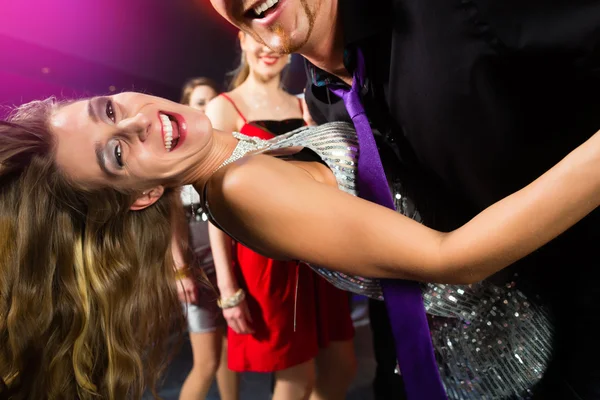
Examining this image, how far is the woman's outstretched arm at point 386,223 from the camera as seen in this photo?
0.59m

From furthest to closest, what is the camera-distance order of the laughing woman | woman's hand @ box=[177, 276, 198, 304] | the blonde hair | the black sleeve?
the blonde hair, woman's hand @ box=[177, 276, 198, 304], the laughing woman, the black sleeve

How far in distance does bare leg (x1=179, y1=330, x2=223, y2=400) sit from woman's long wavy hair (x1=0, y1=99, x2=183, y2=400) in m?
0.48

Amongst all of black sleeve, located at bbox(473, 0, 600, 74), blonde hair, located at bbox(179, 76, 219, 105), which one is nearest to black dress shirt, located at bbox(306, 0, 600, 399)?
black sleeve, located at bbox(473, 0, 600, 74)

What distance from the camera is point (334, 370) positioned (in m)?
1.51

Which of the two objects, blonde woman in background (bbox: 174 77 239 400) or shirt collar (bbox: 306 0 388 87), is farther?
blonde woman in background (bbox: 174 77 239 400)

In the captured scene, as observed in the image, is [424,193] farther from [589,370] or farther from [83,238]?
[83,238]

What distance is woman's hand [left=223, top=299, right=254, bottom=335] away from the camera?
4.37 ft

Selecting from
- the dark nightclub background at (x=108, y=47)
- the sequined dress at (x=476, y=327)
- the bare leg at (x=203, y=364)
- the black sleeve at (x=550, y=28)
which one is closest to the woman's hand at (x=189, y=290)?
the bare leg at (x=203, y=364)

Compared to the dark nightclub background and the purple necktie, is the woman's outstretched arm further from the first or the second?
the dark nightclub background

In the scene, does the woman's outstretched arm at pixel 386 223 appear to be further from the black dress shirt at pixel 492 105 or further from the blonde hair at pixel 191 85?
the blonde hair at pixel 191 85

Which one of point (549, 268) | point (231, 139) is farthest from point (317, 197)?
point (549, 268)

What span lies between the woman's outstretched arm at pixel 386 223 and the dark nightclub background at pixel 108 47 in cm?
66

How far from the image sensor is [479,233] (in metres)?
0.63

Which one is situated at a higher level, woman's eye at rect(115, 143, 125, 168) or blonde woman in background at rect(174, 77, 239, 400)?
blonde woman in background at rect(174, 77, 239, 400)
